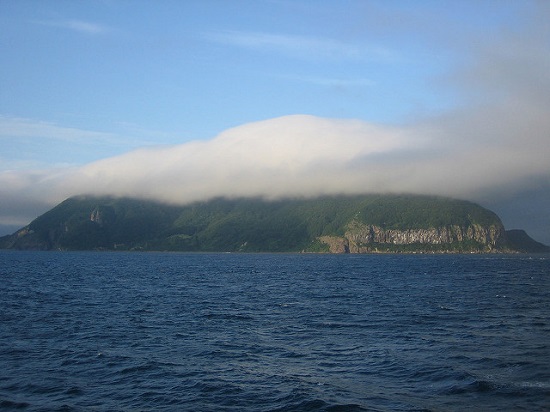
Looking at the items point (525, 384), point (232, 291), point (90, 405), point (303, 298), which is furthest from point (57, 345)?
point (232, 291)

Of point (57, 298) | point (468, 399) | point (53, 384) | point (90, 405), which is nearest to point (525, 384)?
point (468, 399)

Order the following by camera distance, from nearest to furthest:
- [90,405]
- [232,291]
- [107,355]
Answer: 1. [90,405]
2. [107,355]
3. [232,291]

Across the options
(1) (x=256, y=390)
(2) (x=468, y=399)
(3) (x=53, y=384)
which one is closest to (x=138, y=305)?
(3) (x=53, y=384)

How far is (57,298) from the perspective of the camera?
90812 mm

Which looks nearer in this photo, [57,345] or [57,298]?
[57,345]

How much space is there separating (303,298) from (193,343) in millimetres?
45436

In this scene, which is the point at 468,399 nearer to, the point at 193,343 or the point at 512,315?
the point at 193,343

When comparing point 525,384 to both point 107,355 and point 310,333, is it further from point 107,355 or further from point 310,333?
point 107,355

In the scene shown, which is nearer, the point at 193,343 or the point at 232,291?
the point at 193,343

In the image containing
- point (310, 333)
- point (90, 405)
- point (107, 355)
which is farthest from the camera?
point (310, 333)

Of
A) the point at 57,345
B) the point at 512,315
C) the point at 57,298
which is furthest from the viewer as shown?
the point at 57,298

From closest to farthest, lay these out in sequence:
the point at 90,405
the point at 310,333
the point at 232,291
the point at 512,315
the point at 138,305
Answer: the point at 90,405, the point at 310,333, the point at 512,315, the point at 138,305, the point at 232,291

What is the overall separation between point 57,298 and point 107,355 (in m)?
50.5

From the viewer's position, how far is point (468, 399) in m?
33.2
